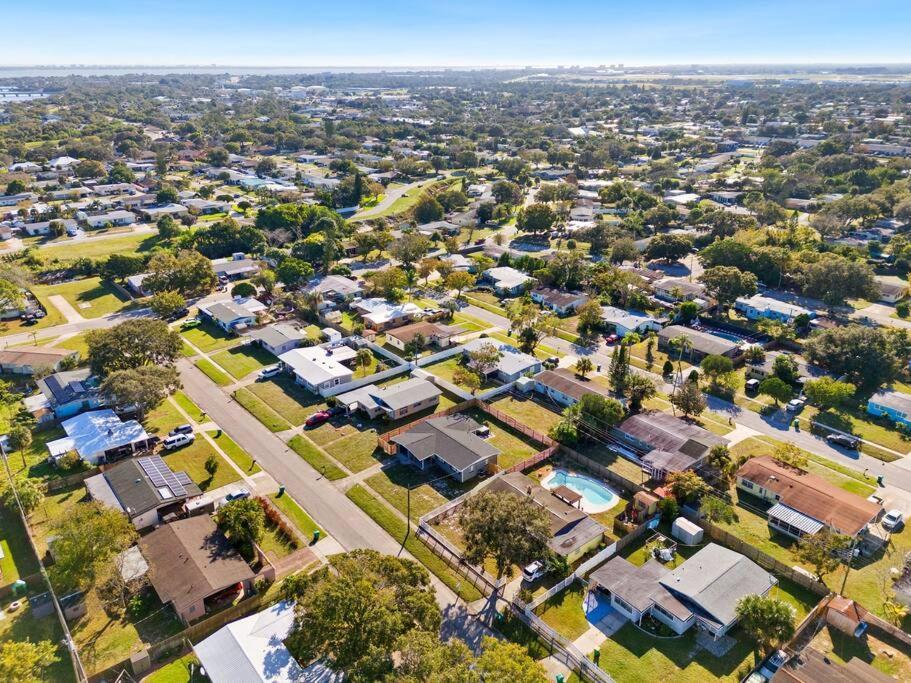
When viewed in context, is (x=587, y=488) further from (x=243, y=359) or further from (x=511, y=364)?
(x=243, y=359)

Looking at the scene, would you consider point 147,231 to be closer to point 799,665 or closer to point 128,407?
point 128,407

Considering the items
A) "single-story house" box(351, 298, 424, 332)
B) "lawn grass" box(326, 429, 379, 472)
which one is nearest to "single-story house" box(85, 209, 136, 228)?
"single-story house" box(351, 298, 424, 332)

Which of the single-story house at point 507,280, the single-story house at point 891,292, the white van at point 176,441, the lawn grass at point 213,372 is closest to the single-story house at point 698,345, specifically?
the single-story house at point 507,280

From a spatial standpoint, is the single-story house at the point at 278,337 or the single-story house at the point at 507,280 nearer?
the single-story house at the point at 278,337

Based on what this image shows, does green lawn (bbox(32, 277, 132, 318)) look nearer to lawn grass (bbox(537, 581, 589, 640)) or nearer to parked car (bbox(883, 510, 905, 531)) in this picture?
lawn grass (bbox(537, 581, 589, 640))

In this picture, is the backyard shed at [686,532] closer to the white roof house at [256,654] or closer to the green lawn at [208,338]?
the white roof house at [256,654]

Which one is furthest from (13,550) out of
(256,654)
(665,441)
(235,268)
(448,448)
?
(235,268)

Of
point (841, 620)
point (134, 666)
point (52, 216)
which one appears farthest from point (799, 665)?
point (52, 216)

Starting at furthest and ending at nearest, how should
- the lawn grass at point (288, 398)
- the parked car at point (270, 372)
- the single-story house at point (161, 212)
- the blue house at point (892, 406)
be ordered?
the single-story house at point (161, 212), the parked car at point (270, 372), the lawn grass at point (288, 398), the blue house at point (892, 406)
